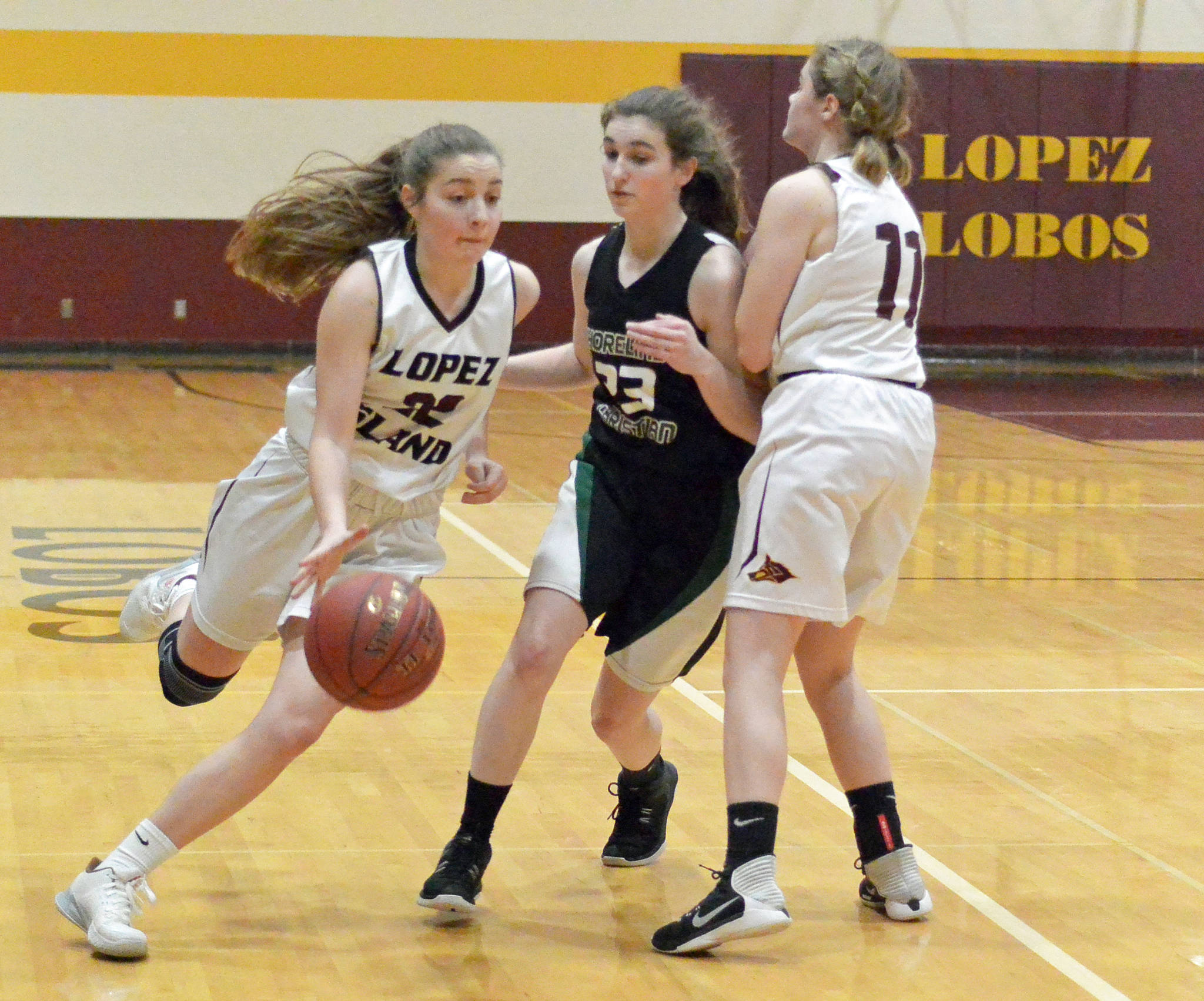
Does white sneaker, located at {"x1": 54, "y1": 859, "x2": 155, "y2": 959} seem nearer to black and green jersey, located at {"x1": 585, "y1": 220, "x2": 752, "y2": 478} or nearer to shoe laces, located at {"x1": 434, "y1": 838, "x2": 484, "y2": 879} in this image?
shoe laces, located at {"x1": 434, "y1": 838, "x2": 484, "y2": 879}

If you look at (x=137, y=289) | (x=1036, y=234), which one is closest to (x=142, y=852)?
(x=137, y=289)

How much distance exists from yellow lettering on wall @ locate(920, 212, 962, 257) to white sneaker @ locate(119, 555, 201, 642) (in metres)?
11.5

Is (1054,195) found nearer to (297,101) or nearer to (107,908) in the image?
(297,101)

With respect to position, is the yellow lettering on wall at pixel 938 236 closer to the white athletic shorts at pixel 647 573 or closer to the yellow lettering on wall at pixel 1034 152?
the yellow lettering on wall at pixel 1034 152

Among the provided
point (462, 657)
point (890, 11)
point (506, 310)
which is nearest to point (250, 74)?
point (890, 11)

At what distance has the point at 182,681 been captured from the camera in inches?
150

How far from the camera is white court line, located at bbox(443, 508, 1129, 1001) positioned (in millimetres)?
3074

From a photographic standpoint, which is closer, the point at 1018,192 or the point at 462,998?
the point at 462,998

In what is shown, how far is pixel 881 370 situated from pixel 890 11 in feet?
40.0

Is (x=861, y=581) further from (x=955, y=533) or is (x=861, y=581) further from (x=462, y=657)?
(x=955, y=533)

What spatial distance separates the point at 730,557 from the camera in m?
3.37

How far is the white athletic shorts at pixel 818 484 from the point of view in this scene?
318 centimetres

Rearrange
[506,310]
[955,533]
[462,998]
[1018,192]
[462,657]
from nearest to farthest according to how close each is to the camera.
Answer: [462,998], [506,310], [462,657], [955,533], [1018,192]

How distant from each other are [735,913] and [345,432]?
43.5 inches
